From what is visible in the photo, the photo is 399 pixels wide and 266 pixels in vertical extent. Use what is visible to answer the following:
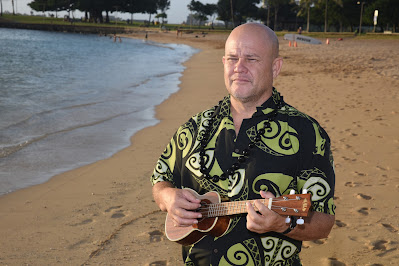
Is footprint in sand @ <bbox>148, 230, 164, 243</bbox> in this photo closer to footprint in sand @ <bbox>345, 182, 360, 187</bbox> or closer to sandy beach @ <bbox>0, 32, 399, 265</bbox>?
sandy beach @ <bbox>0, 32, 399, 265</bbox>

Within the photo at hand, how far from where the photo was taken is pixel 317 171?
2.20m

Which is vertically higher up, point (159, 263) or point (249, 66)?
point (249, 66)

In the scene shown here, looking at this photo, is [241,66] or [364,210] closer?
[241,66]

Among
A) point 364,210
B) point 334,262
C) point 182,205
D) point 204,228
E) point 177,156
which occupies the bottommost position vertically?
point 334,262

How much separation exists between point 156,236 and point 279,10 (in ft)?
355

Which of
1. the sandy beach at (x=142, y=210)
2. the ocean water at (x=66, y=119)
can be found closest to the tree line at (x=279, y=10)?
the ocean water at (x=66, y=119)

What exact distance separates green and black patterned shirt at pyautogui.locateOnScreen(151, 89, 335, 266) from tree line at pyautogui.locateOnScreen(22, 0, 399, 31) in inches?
2769

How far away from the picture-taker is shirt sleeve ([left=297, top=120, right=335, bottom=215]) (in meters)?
2.19

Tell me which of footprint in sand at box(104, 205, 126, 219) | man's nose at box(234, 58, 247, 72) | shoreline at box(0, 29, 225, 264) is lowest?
shoreline at box(0, 29, 225, 264)

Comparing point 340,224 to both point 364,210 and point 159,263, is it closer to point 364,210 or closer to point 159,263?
point 364,210

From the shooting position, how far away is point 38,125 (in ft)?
39.1

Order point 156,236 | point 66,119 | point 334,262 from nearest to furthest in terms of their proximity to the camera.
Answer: point 334,262 < point 156,236 < point 66,119

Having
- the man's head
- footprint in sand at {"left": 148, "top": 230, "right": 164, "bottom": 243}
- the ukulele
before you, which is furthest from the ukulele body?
footprint in sand at {"left": 148, "top": 230, "right": 164, "bottom": 243}

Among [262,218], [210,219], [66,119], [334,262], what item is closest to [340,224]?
[334,262]
